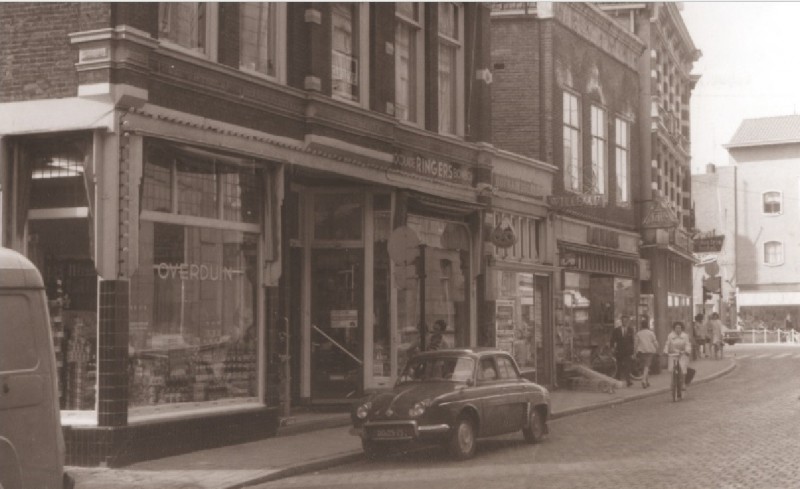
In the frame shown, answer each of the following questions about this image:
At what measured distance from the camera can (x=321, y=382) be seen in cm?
2073

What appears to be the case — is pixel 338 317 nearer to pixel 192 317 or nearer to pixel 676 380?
pixel 192 317

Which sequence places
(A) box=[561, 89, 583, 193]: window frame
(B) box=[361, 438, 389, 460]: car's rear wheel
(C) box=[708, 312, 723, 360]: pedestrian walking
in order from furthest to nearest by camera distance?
(C) box=[708, 312, 723, 360]: pedestrian walking → (A) box=[561, 89, 583, 193]: window frame → (B) box=[361, 438, 389, 460]: car's rear wheel

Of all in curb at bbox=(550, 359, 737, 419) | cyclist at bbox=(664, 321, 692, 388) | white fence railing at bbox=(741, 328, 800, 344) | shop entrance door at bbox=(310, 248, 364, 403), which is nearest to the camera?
shop entrance door at bbox=(310, 248, 364, 403)

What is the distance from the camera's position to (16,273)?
8.52m

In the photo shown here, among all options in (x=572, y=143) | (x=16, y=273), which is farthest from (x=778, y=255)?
(x=16, y=273)

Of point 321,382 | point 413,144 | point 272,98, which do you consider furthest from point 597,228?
point 272,98

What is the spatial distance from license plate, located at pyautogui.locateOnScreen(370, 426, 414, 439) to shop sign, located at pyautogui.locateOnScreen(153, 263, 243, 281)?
340 centimetres

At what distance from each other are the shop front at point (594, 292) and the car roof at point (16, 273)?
21.9 meters

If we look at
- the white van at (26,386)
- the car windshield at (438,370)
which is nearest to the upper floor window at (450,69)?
the car windshield at (438,370)

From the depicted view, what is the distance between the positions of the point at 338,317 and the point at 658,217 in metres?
19.2

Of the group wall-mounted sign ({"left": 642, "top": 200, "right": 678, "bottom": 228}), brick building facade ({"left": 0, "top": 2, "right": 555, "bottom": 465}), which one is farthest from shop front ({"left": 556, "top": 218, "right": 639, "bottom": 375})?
brick building facade ({"left": 0, "top": 2, "right": 555, "bottom": 465})

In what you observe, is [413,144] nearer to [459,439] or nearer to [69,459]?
[459,439]

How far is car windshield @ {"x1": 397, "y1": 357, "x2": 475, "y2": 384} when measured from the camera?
620 inches

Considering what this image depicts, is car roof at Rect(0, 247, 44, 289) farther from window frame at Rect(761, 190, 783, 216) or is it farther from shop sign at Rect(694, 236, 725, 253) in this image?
window frame at Rect(761, 190, 783, 216)
